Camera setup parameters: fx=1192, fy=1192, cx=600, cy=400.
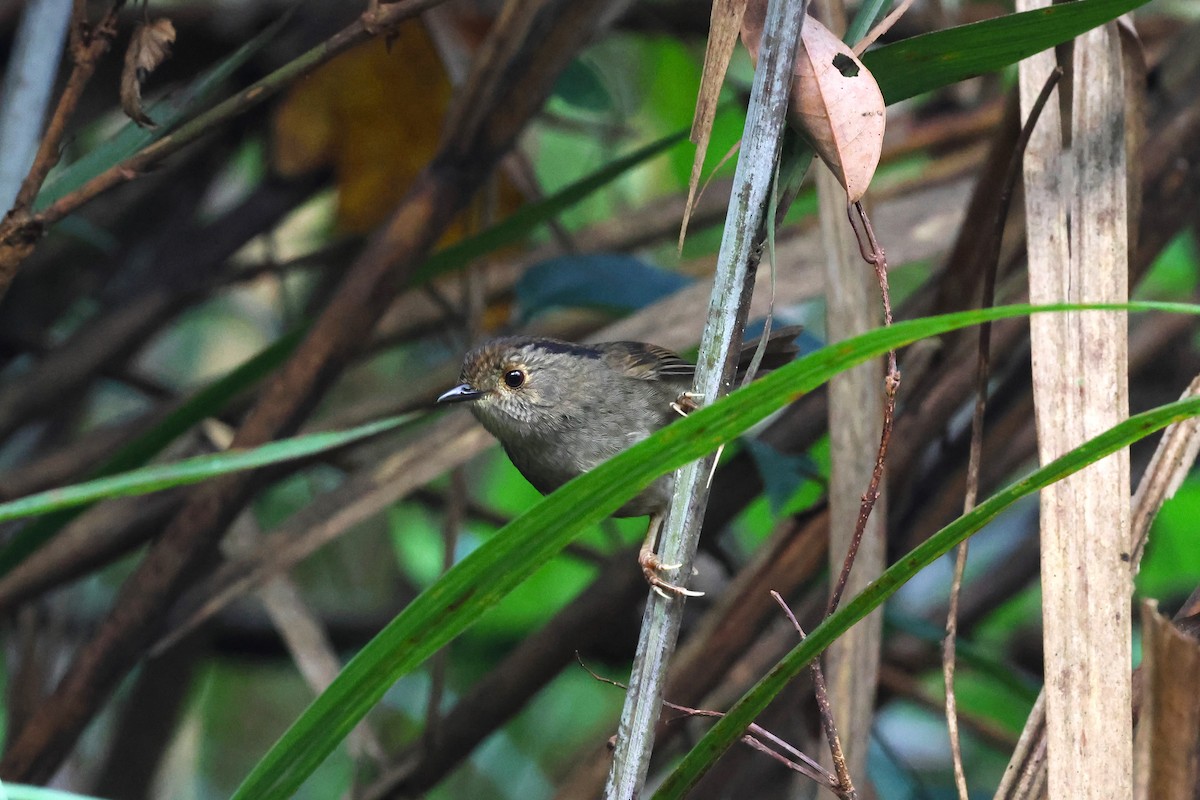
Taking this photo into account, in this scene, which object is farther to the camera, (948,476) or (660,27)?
(660,27)

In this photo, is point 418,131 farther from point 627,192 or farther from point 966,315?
point 966,315

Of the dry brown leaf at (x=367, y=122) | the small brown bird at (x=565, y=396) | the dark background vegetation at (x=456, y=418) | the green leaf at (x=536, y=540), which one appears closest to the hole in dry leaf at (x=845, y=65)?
the green leaf at (x=536, y=540)

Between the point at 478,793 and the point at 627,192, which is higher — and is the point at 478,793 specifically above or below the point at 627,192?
below

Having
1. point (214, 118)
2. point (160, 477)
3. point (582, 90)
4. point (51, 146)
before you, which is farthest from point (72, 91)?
point (582, 90)

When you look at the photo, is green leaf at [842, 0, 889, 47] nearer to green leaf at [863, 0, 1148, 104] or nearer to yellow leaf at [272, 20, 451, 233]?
green leaf at [863, 0, 1148, 104]

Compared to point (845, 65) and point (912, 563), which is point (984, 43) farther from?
point (912, 563)

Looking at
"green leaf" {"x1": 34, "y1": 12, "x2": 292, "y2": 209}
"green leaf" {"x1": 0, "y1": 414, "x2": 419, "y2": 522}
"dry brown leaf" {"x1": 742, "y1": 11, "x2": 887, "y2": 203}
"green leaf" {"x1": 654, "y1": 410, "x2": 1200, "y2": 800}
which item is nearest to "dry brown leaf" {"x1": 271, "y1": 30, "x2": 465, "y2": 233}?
"green leaf" {"x1": 34, "y1": 12, "x2": 292, "y2": 209}

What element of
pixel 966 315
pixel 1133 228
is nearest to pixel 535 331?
pixel 1133 228
